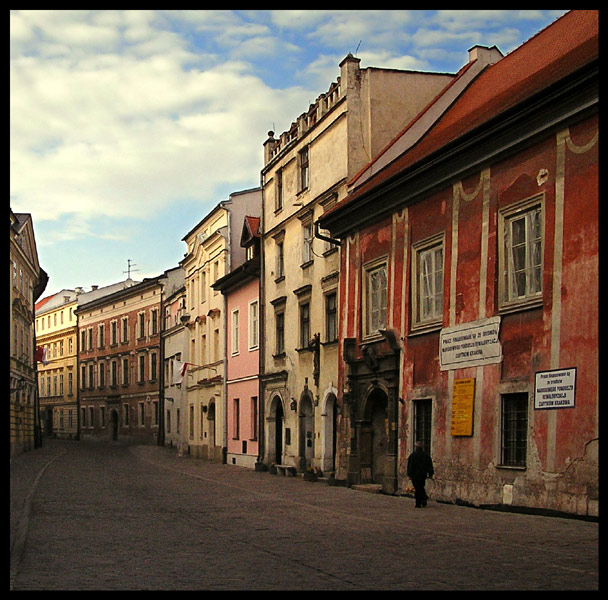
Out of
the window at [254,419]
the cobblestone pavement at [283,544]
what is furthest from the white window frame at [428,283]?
the window at [254,419]

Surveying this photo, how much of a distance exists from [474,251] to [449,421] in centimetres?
356

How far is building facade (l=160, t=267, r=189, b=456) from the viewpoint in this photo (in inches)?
2147

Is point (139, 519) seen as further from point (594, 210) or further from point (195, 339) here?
point (195, 339)

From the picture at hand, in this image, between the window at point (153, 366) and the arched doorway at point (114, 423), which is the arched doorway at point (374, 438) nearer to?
the window at point (153, 366)

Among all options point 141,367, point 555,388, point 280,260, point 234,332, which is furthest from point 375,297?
point 141,367

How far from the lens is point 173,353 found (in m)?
58.4

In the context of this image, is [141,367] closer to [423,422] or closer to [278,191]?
[278,191]

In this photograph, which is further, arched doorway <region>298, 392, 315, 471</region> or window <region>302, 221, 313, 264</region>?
window <region>302, 221, 313, 264</region>

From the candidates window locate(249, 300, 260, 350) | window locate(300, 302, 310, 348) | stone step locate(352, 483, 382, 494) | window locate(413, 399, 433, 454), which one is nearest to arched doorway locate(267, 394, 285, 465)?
window locate(249, 300, 260, 350)

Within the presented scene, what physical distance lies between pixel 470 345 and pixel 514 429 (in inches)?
84.0

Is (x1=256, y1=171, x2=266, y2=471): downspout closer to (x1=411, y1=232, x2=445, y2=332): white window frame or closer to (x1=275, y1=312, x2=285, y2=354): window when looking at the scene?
(x1=275, y1=312, x2=285, y2=354): window

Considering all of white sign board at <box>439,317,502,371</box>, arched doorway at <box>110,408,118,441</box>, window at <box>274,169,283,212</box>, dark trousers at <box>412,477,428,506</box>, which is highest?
window at <box>274,169,283,212</box>

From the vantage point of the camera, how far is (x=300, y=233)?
32062mm

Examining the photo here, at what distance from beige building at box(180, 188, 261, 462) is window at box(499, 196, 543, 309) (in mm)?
26104
